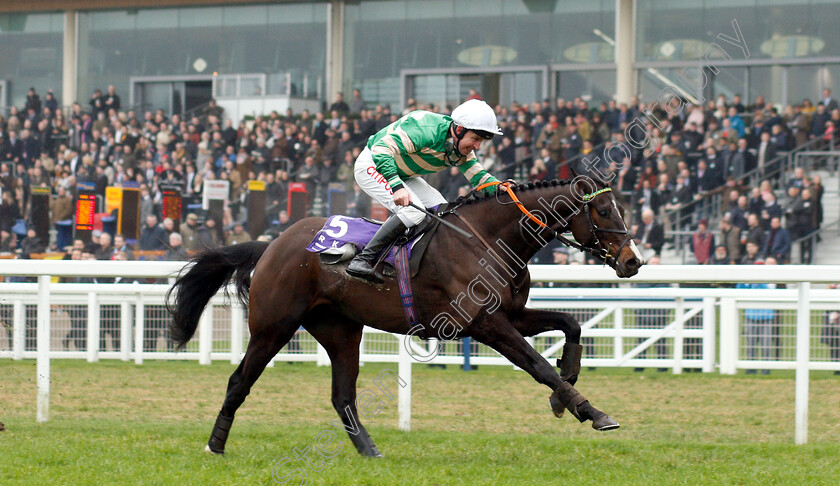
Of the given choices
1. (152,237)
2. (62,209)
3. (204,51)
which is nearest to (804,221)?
(152,237)

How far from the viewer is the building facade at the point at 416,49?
18.1m

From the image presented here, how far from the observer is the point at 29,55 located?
2447 centimetres

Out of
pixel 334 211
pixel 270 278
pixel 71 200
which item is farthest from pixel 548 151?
pixel 270 278

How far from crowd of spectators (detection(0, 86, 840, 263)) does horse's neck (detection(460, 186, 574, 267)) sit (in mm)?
6404

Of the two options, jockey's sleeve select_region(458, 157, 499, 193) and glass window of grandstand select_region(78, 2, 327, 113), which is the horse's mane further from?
glass window of grandstand select_region(78, 2, 327, 113)

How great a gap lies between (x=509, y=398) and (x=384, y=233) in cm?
278

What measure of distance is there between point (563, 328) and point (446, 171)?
32.8ft

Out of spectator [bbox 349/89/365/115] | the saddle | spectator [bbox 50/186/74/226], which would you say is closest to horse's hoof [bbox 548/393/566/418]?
the saddle

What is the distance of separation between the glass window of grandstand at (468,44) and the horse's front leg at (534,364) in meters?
15.9

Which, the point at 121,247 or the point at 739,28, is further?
the point at 739,28

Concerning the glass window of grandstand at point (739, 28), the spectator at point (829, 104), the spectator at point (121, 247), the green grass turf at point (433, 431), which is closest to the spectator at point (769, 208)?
the spectator at point (829, 104)

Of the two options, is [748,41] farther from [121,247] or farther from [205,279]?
[205,279]

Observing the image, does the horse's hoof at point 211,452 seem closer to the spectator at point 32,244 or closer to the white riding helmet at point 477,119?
the white riding helmet at point 477,119

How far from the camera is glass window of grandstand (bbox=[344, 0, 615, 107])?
2005 centimetres
